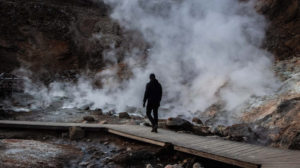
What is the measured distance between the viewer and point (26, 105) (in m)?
10.1

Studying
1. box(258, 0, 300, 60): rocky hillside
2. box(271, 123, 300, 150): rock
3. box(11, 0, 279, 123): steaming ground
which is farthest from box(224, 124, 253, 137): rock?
box(258, 0, 300, 60): rocky hillside

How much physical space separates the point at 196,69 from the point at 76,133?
20.5 ft

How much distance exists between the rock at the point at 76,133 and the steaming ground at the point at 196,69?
12.3ft

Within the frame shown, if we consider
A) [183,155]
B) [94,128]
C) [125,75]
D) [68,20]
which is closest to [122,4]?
[68,20]

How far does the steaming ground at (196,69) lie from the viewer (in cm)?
855

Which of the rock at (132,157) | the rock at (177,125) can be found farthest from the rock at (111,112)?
the rock at (132,157)

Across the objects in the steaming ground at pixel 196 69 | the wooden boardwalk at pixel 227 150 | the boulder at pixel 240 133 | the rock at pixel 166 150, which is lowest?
the rock at pixel 166 150

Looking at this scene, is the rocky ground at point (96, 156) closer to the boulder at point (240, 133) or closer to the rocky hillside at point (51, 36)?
the boulder at point (240, 133)

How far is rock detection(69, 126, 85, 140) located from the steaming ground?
3.75 metres

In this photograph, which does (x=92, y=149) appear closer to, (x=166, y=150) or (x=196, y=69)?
(x=166, y=150)

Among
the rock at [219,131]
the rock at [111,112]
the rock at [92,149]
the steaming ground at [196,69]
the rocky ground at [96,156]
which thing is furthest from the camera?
the rock at [111,112]

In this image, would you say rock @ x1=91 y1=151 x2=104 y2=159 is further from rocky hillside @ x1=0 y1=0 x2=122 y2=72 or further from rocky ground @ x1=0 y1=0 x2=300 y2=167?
rocky hillside @ x1=0 y1=0 x2=122 y2=72

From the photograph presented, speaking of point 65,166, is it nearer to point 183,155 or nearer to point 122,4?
point 183,155

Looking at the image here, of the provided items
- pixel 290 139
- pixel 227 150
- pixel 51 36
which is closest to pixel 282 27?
pixel 290 139
